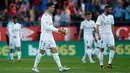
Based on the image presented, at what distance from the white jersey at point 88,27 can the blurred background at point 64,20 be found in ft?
15.5

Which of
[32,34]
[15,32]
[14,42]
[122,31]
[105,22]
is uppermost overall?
[105,22]

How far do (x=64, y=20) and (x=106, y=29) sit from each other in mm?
10926

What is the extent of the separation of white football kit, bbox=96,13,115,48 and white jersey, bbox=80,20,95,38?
4.22 metres

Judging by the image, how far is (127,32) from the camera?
34.3 m

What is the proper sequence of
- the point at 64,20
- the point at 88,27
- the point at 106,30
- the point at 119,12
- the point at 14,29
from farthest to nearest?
the point at 119,12 → the point at 64,20 → the point at 14,29 → the point at 88,27 → the point at 106,30

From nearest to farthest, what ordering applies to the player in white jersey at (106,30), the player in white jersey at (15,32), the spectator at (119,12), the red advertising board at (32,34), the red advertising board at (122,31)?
the player in white jersey at (106,30) < the player in white jersey at (15,32) < the red advertising board at (32,34) < the red advertising board at (122,31) < the spectator at (119,12)

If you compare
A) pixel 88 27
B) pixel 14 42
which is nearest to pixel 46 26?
pixel 88 27

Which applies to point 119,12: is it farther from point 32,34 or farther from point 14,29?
point 14,29

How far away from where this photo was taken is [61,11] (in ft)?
115

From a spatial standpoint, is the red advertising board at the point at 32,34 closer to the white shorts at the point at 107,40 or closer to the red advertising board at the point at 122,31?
the red advertising board at the point at 122,31

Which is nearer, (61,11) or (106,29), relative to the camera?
(106,29)

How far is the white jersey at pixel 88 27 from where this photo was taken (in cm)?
2792

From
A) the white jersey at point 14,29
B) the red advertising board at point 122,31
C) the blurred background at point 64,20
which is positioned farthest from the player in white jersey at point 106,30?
the red advertising board at point 122,31

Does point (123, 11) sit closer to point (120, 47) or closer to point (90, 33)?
point (120, 47)
